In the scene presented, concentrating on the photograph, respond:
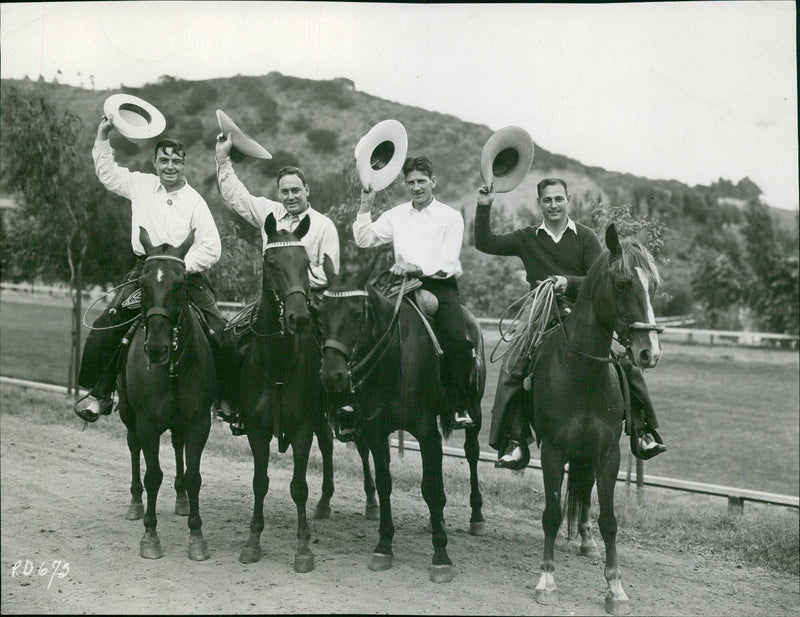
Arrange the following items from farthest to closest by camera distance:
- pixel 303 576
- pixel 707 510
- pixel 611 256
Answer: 1. pixel 707 510
2. pixel 303 576
3. pixel 611 256

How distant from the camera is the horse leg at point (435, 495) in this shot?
5496 mm

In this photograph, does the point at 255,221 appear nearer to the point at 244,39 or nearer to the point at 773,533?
the point at 244,39

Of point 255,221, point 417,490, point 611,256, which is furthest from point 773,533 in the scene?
point 255,221

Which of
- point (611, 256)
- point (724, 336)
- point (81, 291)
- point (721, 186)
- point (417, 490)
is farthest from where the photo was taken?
point (724, 336)

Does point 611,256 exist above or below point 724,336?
above

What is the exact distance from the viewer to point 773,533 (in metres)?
7.56

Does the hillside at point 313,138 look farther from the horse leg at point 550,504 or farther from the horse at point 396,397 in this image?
the horse leg at point 550,504

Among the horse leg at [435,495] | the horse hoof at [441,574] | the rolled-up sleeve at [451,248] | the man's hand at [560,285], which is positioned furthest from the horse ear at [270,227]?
the horse hoof at [441,574]

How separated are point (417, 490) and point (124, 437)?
3.85 meters

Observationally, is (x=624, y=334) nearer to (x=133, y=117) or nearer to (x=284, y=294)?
(x=284, y=294)

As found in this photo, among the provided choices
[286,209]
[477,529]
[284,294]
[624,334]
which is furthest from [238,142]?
[477,529]

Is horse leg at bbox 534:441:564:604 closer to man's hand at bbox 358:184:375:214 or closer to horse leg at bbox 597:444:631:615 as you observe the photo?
horse leg at bbox 597:444:631:615

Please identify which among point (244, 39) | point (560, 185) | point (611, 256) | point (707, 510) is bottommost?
point (707, 510)

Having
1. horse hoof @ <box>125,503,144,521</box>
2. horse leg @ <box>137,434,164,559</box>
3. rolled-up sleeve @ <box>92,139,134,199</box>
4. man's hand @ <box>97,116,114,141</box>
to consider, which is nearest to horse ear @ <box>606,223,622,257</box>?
horse leg @ <box>137,434,164,559</box>
